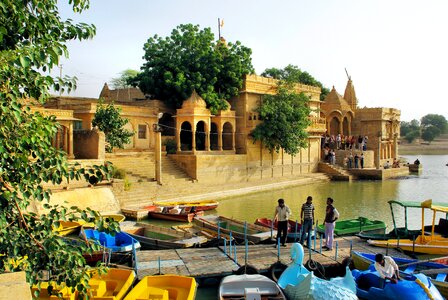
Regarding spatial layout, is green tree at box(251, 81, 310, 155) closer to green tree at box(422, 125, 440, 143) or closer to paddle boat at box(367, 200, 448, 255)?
paddle boat at box(367, 200, 448, 255)

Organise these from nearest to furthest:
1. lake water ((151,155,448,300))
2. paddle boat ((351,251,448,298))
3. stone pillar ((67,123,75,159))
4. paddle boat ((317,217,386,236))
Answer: paddle boat ((351,251,448,298)) < paddle boat ((317,217,386,236)) < lake water ((151,155,448,300)) < stone pillar ((67,123,75,159))

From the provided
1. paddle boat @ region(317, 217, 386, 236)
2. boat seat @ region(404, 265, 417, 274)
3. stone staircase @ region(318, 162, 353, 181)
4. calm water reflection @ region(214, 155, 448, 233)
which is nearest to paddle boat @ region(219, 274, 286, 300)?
boat seat @ region(404, 265, 417, 274)

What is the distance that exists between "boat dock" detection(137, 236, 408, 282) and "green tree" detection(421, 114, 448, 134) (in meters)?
107

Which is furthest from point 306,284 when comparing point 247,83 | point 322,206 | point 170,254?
point 247,83

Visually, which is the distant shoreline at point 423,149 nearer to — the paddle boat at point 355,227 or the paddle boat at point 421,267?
the paddle boat at point 355,227

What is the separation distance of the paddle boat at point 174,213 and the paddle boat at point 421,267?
8.09 m

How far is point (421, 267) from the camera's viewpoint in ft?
28.8

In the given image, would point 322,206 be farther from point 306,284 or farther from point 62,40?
point 62,40

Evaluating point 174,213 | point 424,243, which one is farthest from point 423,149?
point 424,243

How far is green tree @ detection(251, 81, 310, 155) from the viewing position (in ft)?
89.4

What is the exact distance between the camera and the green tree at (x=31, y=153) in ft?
11.5

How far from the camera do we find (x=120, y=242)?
11.2 metres

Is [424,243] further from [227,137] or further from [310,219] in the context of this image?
[227,137]

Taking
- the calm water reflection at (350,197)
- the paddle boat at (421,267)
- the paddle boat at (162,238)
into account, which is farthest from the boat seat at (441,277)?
the calm water reflection at (350,197)
